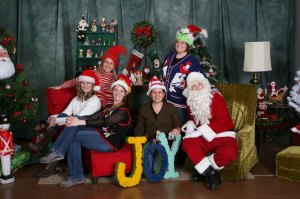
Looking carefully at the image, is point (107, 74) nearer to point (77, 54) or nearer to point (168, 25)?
point (77, 54)

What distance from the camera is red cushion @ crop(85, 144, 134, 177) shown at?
3.37 m

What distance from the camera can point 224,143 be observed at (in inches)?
134

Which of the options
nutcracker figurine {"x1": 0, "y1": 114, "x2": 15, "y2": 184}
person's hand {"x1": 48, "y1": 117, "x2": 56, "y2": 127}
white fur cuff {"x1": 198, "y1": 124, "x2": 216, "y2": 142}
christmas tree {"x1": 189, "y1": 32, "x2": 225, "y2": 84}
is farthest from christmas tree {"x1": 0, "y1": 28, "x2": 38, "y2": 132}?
christmas tree {"x1": 189, "y1": 32, "x2": 225, "y2": 84}

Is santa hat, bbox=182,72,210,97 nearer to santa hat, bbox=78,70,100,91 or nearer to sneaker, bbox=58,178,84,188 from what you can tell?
santa hat, bbox=78,70,100,91

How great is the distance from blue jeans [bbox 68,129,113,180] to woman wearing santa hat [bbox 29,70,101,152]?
26cm

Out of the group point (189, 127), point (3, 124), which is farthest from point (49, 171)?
point (189, 127)

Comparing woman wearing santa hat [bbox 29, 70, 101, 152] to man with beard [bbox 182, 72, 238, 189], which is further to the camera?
woman wearing santa hat [bbox 29, 70, 101, 152]

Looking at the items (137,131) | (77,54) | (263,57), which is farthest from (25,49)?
(263,57)

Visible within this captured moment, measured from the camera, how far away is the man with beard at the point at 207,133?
11.0 ft

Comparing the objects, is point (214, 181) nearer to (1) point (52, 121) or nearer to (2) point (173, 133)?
(2) point (173, 133)

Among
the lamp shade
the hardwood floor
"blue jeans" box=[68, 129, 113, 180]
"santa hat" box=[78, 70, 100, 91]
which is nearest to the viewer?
the hardwood floor

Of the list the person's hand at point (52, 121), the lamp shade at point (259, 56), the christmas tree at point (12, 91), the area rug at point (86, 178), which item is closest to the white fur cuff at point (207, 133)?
the area rug at point (86, 178)

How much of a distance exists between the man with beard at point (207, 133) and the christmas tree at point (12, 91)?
1829 millimetres

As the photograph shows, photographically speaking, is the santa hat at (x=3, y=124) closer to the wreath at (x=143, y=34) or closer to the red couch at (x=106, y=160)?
the red couch at (x=106, y=160)
